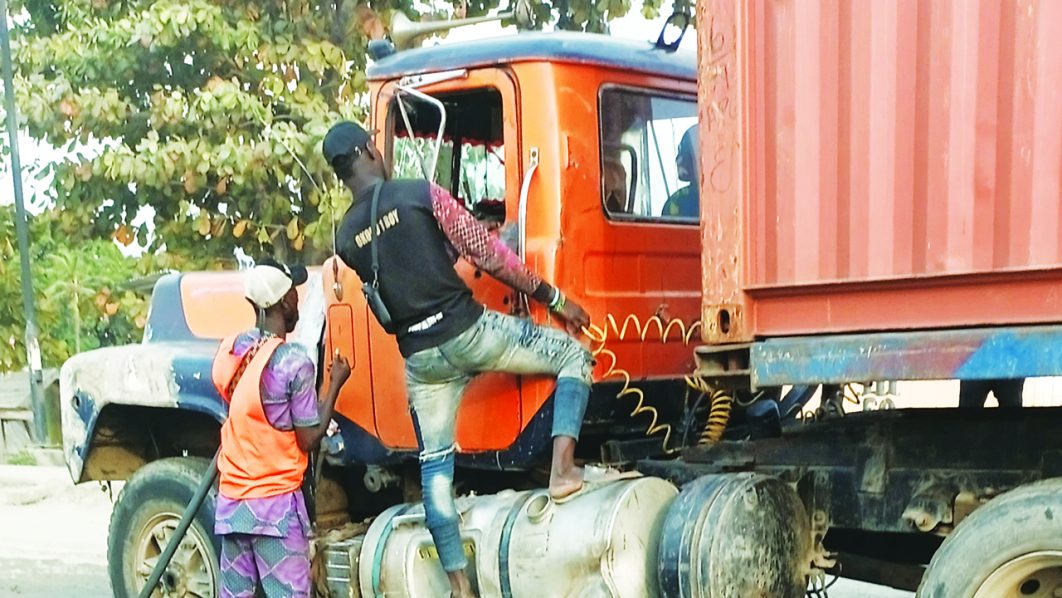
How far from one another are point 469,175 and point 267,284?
85cm

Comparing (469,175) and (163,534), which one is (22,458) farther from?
(469,175)

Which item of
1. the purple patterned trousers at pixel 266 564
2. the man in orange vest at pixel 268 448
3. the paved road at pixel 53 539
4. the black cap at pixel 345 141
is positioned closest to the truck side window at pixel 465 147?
the black cap at pixel 345 141

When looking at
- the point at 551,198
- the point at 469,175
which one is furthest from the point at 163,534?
the point at 551,198

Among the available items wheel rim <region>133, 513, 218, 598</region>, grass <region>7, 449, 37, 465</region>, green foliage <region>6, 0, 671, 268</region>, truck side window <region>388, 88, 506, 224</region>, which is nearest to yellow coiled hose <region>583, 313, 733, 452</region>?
truck side window <region>388, 88, 506, 224</region>

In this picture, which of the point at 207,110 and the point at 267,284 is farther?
the point at 207,110

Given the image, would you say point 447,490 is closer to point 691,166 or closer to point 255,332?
point 255,332

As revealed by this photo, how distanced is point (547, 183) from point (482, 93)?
1.46 ft

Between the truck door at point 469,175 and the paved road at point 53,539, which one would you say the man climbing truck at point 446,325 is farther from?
the paved road at point 53,539

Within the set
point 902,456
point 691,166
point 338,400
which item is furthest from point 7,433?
point 902,456

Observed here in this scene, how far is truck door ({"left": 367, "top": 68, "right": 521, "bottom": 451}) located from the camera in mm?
4129

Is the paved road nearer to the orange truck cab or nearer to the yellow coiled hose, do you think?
the yellow coiled hose

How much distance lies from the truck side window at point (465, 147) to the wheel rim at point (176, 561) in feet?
6.19

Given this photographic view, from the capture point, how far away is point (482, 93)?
4227 mm

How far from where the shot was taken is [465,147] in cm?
433
